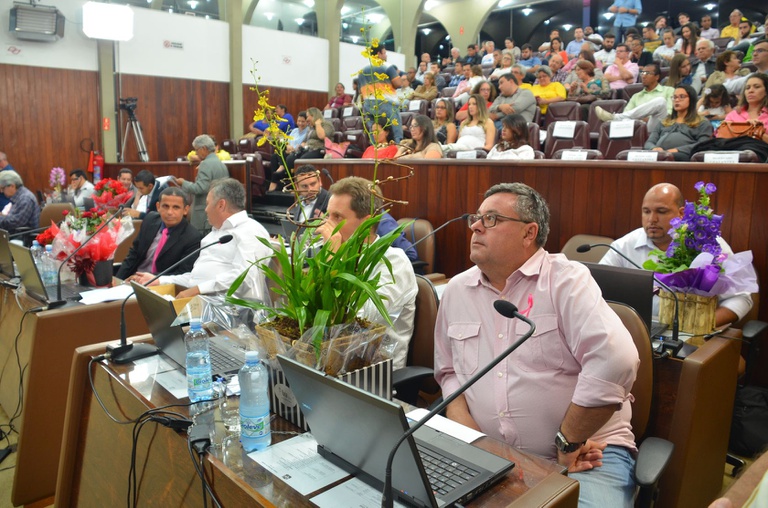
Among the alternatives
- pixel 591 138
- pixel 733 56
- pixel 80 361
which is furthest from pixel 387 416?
pixel 733 56

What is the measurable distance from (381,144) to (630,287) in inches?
44.6

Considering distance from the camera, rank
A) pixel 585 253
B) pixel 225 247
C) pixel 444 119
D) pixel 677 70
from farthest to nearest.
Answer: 1. pixel 444 119
2. pixel 677 70
3. pixel 585 253
4. pixel 225 247

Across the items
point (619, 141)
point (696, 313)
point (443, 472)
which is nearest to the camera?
point (443, 472)

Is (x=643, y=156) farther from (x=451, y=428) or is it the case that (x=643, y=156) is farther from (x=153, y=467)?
(x=153, y=467)

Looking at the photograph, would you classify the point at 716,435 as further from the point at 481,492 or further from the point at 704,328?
the point at 481,492

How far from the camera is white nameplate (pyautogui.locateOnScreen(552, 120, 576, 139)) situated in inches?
191

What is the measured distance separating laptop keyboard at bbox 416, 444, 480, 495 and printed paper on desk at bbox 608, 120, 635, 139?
4036 mm

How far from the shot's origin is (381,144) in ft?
Answer: 4.08

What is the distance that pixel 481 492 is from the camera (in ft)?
3.35

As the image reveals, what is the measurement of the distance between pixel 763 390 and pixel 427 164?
7.89 feet

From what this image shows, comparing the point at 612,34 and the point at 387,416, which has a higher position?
the point at 612,34

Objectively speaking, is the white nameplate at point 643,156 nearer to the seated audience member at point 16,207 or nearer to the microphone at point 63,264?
the microphone at point 63,264

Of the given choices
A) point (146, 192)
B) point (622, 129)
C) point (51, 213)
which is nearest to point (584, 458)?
point (622, 129)

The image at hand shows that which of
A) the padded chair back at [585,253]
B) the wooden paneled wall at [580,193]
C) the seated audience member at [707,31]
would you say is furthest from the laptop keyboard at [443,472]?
the seated audience member at [707,31]
